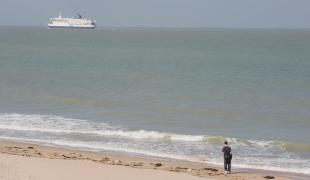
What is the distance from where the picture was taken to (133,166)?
20.3m

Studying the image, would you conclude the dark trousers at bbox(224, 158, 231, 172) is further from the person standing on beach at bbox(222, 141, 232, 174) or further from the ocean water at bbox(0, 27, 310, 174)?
the ocean water at bbox(0, 27, 310, 174)

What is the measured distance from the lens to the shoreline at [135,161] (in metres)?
20.0

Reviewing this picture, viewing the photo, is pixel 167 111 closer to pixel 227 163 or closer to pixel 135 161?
pixel 135 161

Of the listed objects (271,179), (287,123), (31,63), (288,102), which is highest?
(31,63)

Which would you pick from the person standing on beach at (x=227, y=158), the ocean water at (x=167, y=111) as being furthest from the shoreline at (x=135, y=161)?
the ocean water at (x=167, y=111)

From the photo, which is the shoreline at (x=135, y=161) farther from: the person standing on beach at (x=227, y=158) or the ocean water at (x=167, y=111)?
the ocean water at (x=167, y=111)

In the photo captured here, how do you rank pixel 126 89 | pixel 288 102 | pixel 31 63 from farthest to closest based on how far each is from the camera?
pixel 31 63, pixel 126 89, pixel 288 102

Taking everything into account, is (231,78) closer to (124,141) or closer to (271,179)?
→ (124,141)

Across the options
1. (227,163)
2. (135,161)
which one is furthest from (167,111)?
(227,163)

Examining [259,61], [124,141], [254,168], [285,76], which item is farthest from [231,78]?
[254,168]

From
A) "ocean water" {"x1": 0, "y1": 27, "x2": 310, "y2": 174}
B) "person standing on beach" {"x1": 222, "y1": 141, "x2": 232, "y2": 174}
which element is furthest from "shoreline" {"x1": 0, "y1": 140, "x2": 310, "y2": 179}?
"ocean water" {"x1": 0, "y1": 27, "x2": 310, "y2": 174}

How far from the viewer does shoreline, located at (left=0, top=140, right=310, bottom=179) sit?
20.0 metres

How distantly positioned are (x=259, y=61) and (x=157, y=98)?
36.6 metres

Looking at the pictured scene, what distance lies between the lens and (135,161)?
21656 millimetres
